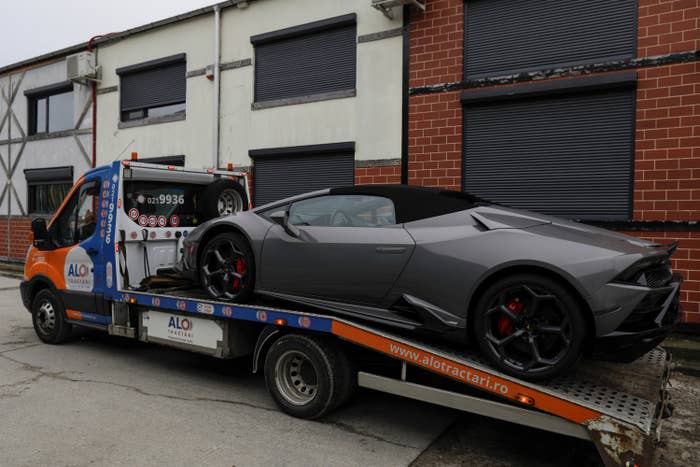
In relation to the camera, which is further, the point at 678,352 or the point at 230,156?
the point at 230,156

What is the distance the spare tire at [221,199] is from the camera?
5734 mm

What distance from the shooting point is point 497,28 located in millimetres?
8305

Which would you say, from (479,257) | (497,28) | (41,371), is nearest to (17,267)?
(41,371)

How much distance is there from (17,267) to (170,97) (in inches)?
292

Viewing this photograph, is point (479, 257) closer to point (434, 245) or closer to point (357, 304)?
point (434, 245)

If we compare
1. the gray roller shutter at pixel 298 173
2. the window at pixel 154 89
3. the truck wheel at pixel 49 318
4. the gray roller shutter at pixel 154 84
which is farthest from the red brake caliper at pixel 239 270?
the gray roller shutter at pixel 154 84

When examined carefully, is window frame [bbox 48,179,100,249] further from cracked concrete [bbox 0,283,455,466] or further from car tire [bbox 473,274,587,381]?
car tire [bbox 473,274,587,381]

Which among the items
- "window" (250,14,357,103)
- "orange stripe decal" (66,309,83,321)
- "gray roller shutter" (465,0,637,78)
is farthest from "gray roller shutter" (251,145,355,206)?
"orange stripe decal" (66,309,83,321)

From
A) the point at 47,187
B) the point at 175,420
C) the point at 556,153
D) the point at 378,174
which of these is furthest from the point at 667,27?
the point at 47,187

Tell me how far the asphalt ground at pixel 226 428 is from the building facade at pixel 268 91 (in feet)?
18.2

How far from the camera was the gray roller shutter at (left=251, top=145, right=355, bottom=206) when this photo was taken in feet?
32.6

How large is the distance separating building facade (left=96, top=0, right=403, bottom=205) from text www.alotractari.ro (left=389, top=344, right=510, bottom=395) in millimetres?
5936

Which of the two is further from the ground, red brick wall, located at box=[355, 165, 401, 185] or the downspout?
the downspout

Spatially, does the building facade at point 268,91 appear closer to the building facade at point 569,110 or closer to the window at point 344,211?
the building facade at point 569,110
